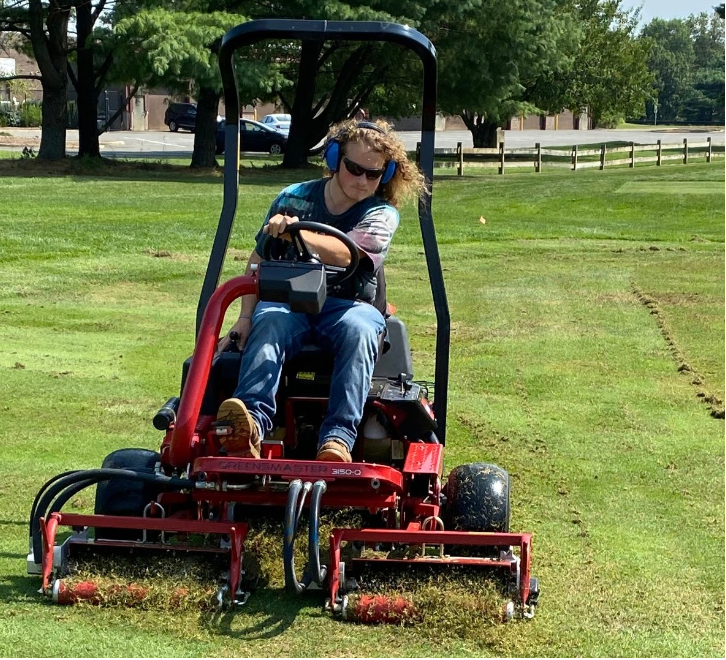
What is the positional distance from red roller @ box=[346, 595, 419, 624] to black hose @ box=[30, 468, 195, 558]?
695 millimetres

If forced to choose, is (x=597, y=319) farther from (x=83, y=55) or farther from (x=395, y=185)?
(x=83, y=55)

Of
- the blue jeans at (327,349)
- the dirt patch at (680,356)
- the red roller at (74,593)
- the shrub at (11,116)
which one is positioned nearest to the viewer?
the red roller at (74,593)

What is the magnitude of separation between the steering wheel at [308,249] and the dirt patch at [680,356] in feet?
11.4

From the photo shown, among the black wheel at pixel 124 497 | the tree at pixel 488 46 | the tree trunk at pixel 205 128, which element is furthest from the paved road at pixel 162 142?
the black wheel at pixel 124 497

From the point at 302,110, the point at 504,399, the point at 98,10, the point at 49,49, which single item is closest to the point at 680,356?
the point at 504,399

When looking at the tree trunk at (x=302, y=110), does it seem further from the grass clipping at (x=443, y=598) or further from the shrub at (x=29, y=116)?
the grass clipping at (x=443, y=598)

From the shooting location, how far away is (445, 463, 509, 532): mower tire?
4473 millimetres

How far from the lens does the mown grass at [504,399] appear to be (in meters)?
3.94

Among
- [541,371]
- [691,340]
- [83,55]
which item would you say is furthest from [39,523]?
[83,55]

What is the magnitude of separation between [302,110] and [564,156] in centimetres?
1236

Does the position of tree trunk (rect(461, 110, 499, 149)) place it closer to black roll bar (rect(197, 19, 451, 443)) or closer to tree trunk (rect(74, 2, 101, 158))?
tree trunk (rect(74, 2, 101, 158))

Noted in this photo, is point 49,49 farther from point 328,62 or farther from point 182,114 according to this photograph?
point 182,114

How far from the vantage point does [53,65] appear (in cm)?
2862

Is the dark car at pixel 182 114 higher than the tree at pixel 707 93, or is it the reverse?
the tree at pixel 707 93
